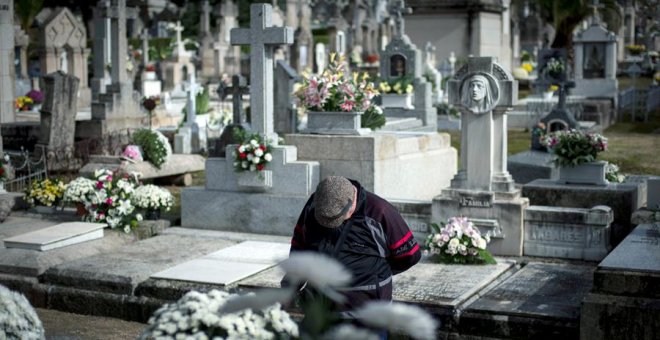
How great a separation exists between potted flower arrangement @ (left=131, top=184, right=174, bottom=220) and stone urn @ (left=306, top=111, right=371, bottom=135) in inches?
67.3

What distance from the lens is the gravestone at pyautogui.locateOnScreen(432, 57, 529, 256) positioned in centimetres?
910

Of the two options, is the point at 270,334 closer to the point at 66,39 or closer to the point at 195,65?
the point at 66,39

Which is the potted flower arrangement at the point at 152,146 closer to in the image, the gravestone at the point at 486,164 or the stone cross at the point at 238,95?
the stone cross at the point at 238,95

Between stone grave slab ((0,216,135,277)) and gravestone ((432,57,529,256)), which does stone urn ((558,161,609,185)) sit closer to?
gravestone ((432,57,529,256))

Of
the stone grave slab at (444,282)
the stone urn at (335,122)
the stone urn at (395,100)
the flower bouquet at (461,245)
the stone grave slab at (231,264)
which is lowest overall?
the stone grave slab at (444,282)

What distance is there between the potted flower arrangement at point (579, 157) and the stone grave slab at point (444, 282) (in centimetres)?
197

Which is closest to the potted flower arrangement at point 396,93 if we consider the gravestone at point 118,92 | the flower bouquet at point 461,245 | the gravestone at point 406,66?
the gravestone at point 406,66

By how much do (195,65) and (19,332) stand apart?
35.6 m

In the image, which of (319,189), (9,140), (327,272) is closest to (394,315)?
(327,272)

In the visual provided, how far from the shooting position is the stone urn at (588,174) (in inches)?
399

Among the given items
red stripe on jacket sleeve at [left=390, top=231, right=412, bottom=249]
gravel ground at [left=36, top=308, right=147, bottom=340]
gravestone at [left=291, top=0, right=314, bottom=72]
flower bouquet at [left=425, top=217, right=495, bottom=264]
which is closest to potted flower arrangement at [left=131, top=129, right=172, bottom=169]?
gravel ground at [left=36, top=308, right=147, bottom=340]

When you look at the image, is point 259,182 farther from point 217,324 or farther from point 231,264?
point 217,324

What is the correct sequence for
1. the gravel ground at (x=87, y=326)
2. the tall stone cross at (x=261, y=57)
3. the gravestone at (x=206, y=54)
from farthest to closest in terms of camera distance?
the gravestone at (x=206, y=54)
the tall stone cross at (x=261, y=57)
the gravel ground at (x=87, y=326)

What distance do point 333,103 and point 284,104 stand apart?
6825 mm
